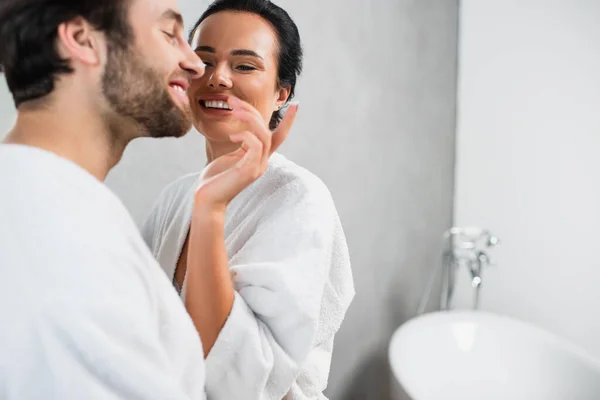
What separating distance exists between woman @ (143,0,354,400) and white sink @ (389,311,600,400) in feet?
2.69

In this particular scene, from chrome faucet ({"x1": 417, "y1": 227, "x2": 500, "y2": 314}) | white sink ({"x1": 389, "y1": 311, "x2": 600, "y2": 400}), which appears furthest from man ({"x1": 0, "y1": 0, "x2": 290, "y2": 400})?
chrome faucet ({"x1": 417, "y1": 227, "x2": 500, "y2": 314})

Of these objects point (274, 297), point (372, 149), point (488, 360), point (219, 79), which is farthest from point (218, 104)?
point (488, 360)

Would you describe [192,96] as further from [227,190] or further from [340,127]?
[340,127]

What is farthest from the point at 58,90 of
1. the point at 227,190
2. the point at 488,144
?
the point at 488,144

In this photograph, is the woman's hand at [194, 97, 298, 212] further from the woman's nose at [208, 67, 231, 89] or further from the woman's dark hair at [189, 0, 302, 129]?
the woman's dark hair at [189, 0, 302, 129]

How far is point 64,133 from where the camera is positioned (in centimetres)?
39

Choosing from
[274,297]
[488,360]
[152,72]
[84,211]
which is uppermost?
[152,72]

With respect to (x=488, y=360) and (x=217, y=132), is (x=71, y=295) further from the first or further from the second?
(x=488, y=360)

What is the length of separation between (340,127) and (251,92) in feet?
1.48

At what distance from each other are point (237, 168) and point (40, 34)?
0.21 meters

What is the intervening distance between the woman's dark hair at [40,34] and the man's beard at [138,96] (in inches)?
0.7

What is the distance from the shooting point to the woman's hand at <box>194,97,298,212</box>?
471 mm

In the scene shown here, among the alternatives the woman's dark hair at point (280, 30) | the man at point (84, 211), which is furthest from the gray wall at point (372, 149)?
the man at point (84, 211)

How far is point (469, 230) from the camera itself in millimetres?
1657
